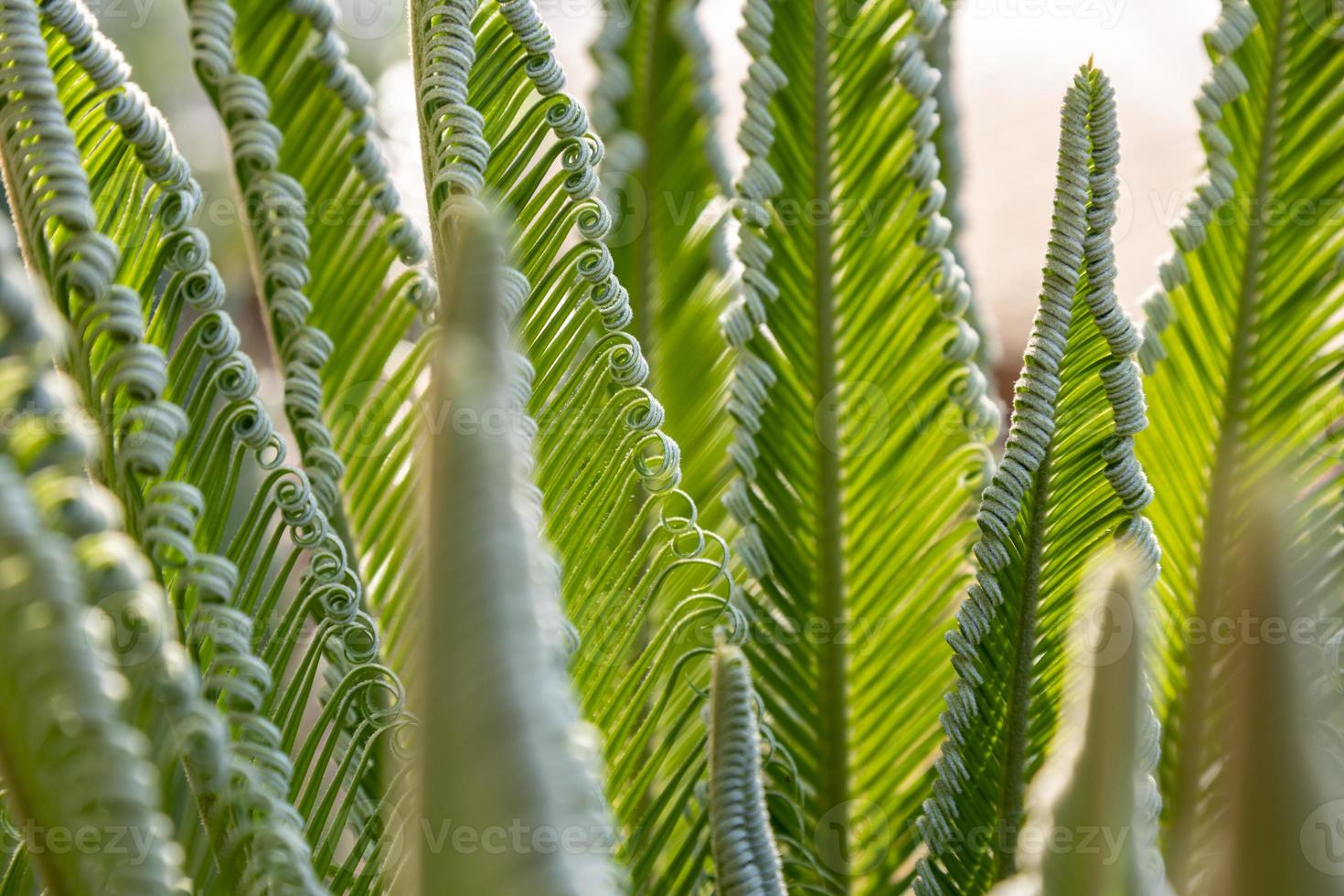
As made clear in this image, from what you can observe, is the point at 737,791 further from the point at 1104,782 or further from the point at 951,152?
the point at 951,152

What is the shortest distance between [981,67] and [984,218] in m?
0.29

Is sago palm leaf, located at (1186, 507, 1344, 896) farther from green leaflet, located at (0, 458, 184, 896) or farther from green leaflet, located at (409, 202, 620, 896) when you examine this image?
green leaflet, located at (0, 458, 184, 896)

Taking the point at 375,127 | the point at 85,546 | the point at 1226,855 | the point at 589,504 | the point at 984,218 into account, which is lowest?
the point at 1226,855

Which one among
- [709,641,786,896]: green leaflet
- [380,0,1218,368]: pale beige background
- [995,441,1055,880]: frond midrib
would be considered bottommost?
[709,641,786,896]: green leaflet

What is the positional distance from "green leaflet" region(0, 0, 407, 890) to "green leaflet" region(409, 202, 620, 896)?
0.21 meters

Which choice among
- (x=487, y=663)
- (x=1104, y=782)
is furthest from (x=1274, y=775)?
(x=487, y=663)

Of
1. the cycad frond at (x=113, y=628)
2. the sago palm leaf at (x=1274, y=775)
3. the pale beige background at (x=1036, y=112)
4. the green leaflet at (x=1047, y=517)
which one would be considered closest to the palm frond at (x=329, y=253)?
the cycad frond at (x=113, y=628)

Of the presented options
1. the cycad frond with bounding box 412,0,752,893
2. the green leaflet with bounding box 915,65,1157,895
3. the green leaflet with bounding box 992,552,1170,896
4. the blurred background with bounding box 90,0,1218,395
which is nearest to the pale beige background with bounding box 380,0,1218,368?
the blurred background with bounding box 90,0,1218,395

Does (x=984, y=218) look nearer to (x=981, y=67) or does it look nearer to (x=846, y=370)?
(x=981, y=67)

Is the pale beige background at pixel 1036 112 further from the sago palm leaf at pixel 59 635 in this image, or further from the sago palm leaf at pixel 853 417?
the sago palm leaf at pixel 59 635

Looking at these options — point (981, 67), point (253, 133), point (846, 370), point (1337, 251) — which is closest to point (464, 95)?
point (253, 133)

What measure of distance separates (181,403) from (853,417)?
1.30 ft

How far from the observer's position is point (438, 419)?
0.91ft

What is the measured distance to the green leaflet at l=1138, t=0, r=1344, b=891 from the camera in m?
0.79
